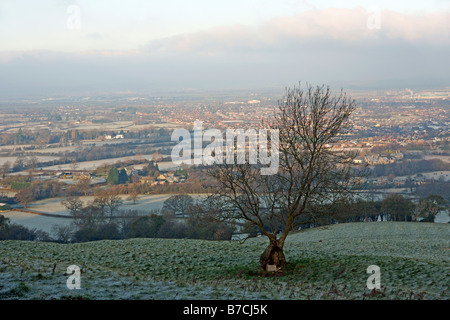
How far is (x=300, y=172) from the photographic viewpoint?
12641mm

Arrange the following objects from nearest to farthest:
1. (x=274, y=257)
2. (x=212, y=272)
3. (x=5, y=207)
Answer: (x=274, y=257) → (x=212, y=272) → (x=5, y=207)

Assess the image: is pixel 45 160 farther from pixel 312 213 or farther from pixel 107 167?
pixel 312 213

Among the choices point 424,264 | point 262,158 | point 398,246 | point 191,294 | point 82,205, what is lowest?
point 82,205

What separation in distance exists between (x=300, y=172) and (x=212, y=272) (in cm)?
448

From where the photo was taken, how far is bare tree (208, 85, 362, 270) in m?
11.9

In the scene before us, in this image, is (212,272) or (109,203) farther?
(109,203)

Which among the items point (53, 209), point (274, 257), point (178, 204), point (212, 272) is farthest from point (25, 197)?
point (274, 257)

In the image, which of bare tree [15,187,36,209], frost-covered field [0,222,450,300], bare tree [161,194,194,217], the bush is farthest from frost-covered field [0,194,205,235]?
frost-covered field [0,222,450,300]

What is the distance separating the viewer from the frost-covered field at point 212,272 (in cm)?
862

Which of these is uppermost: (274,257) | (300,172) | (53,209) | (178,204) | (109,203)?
(300,172)

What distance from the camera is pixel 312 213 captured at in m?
12.0

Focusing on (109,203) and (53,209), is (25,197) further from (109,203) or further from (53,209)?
(109,203)
